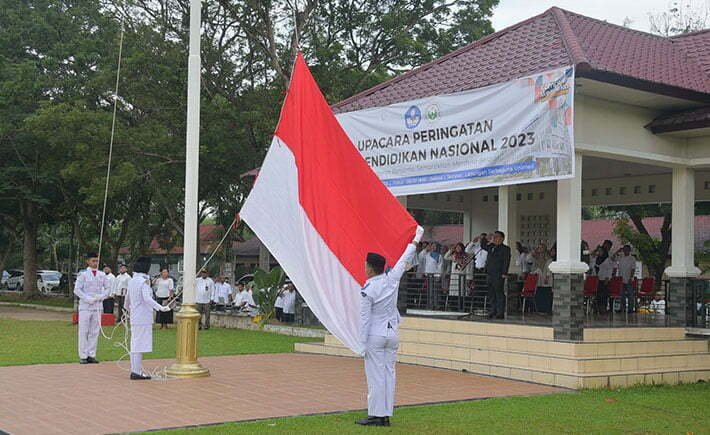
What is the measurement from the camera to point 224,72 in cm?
2984

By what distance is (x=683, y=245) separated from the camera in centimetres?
1520

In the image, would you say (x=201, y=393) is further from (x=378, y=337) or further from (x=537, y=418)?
(x=537, y=418)

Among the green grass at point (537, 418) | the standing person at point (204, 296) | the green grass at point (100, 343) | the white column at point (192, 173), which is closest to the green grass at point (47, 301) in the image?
the green grass at point (100, 343)

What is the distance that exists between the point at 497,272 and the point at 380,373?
23.1 ft

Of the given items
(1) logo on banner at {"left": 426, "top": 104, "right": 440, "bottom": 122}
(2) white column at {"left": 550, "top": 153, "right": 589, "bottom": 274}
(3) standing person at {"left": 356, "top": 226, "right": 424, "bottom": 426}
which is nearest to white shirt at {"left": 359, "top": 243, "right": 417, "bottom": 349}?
(3) standing person at {"left": 356, "top": 226, "right": 424, "bottom": 426}

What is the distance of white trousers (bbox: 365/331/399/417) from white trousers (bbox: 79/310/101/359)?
7.34 metres

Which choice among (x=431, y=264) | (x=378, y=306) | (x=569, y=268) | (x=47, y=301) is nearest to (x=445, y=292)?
(x=431, y=264)

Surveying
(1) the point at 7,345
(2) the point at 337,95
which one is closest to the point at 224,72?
(2) the point at 337,95

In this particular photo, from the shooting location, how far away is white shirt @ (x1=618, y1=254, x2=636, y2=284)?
17859mm

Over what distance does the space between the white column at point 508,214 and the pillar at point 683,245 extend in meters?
4.17

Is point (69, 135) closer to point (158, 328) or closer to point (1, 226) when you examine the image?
point (158, 328)

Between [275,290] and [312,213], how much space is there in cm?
1466

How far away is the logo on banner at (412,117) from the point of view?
15.3 m

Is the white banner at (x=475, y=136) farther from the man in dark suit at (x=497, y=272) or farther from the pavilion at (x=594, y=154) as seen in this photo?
the man in dark suit at (x=497, y=272)
